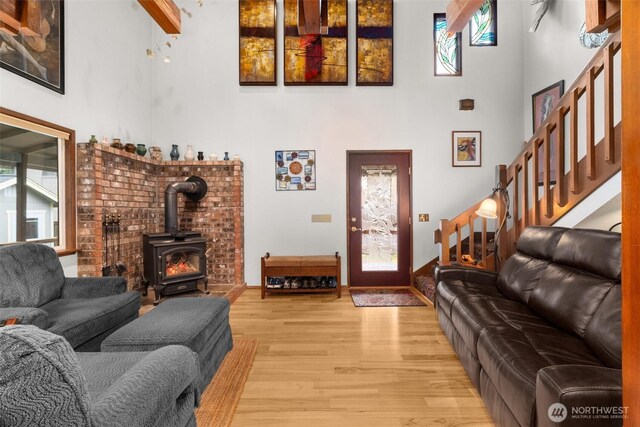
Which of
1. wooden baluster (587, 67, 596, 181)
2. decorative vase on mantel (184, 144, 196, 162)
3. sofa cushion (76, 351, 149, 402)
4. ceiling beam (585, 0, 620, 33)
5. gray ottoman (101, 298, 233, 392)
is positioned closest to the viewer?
ceiling beam (585, 0, 620, 33)

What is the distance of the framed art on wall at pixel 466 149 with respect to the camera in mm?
5066

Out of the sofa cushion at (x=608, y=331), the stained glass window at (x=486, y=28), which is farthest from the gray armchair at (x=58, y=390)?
the stained glass window at (x=486, y=28)

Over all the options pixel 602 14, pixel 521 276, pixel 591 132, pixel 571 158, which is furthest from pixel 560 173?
pixel 602 14

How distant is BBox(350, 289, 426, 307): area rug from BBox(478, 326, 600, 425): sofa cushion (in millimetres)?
2253

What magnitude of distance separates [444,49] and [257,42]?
9.37ft

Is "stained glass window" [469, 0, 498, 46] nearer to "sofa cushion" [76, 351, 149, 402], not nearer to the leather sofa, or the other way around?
the leather sofa

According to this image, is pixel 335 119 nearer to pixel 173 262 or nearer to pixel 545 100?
pixel 545 100

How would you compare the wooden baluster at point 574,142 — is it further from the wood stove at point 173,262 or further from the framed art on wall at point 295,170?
the wood stove at point 173,262

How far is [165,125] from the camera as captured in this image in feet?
16.6

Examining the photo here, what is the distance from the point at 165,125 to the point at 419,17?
13.8 ft

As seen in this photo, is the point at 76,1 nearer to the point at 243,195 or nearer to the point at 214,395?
the point at 243,195

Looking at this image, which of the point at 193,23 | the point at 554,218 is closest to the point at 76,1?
the point at 193,23

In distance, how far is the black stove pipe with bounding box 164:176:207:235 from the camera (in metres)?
4.36

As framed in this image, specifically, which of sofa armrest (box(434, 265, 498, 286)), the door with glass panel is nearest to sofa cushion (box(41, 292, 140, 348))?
sofa armrest (box(434, 265, 498, 286))
